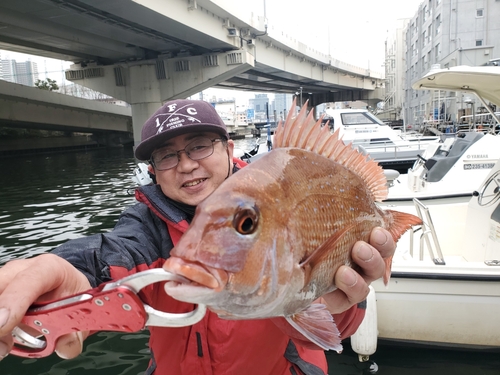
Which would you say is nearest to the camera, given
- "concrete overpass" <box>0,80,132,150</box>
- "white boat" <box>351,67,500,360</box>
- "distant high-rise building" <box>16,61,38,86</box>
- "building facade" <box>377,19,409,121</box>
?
"white boat" <box>351,67,500,360</box>

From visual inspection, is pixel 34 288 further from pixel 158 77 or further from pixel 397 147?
pixel 158 77

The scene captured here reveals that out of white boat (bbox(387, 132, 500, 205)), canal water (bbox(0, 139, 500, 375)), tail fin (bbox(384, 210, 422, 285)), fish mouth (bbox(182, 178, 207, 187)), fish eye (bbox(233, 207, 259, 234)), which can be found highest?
fish mouth (bbox(182, 178, 207, 187))

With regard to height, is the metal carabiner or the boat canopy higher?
the boat canopy

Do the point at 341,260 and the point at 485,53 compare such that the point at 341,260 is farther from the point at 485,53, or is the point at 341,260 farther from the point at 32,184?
the point at 485,53

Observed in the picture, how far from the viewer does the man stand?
1.64 metres

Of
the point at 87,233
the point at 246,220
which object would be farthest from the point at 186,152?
the point at 87,233

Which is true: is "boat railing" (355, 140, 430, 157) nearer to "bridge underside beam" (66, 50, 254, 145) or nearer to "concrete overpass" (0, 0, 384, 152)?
"concrete overpass" (0, 0, 384, 152)

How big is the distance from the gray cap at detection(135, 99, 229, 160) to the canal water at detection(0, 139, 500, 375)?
2353 mm

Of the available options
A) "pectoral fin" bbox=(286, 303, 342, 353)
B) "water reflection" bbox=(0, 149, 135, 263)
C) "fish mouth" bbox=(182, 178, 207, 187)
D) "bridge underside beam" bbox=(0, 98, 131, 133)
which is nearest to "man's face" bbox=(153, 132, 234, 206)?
"fish mouth" bbox=(182, 178, 207, 187)

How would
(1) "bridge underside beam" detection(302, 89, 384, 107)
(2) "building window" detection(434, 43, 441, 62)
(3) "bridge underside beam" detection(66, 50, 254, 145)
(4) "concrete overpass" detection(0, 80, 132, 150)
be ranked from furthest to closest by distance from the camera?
(1) "bridge underside beam" detection(302, 89, 384, 107) → (2) "building window" detection(434, 43, 441, 62) → (4) "concrete overpass" detection(0, 80, 132, 150) → (3) "bridge underside beam" detection(66, 50, 254, 145)

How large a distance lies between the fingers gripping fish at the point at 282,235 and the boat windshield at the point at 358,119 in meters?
16.5

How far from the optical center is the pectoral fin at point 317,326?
1403 millimetres

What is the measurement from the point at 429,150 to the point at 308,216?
1118 centimetres

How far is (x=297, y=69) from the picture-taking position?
1265 inches
